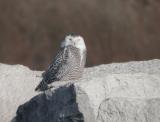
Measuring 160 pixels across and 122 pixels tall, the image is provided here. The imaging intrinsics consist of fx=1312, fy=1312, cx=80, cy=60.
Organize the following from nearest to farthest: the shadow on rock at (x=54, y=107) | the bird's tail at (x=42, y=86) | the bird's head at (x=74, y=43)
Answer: the shadow on rock at (x=54, y=107) < the bird's tail at (x=42, y=86) < the bird's head at (x=74, y=43)

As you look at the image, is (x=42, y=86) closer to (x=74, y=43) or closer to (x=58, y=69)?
(x=58, y=69)

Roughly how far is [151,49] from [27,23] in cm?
180

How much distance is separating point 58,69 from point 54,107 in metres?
0.96

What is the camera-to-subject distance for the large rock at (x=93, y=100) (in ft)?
34.4

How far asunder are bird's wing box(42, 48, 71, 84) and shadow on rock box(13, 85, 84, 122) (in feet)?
1.83

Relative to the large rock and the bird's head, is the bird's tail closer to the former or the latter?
the large rock

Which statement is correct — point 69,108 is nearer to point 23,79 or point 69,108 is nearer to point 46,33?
point 23,79

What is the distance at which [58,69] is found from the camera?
11.5m

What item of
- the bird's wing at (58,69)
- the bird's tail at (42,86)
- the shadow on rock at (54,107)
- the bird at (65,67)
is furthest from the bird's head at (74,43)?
the shadow on rock at (54,107)

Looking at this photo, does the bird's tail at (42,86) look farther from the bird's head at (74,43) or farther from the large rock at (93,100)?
the bird's head at (74,43)

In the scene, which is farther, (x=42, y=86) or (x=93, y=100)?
(x=42, y=86)

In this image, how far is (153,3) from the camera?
59.7 feet

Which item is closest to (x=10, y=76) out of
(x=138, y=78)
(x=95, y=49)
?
(x=138, y=78)

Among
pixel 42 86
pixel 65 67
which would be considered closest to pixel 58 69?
pixel 65 67
